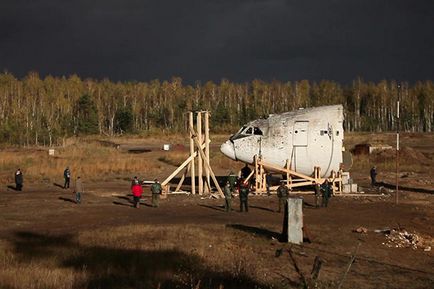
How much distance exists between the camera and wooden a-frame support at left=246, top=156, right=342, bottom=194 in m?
36.0

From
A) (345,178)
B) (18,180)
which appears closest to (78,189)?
(18,180)

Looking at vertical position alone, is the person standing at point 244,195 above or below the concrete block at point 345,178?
below

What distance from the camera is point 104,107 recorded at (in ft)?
484

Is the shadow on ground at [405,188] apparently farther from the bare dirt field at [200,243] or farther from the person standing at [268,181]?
the person standing at [268,181]

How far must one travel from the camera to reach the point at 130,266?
16.3 meters

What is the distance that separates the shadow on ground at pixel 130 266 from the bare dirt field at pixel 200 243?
3 centimetres

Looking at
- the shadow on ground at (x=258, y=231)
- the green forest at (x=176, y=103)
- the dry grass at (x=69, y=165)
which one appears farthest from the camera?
the green forest at (x=176, y=103)

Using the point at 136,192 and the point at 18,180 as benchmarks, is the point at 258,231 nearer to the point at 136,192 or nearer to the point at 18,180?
the point at 136,192

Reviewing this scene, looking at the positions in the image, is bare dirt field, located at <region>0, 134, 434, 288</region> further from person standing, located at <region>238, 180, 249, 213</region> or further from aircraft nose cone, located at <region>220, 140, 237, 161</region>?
aircraft nose cone, located at <region>220, 140, 237, 161</region>

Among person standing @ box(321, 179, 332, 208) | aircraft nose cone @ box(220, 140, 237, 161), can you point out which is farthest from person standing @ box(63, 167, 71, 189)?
person standing @ box(321, 179, 332, 208)

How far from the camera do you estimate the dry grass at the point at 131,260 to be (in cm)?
1455

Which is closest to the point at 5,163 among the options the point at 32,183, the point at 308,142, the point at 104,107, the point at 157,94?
the point at 32,183

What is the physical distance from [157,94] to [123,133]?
38489mm

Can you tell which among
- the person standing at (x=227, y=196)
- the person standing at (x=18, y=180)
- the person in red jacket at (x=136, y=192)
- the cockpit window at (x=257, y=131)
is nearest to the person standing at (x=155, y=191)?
the person in red jacket at (x=136, y=192)
